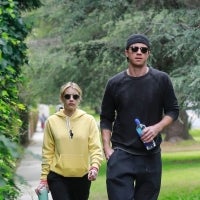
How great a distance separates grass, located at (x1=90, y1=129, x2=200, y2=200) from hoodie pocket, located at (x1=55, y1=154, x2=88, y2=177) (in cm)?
601

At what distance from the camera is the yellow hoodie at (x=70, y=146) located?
21.4 ft

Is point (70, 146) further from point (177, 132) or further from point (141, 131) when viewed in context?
point (177, 132)

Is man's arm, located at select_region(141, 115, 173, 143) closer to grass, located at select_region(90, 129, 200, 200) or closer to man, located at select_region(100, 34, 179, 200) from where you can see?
man, located at select_region(100, 34, 179, 200)

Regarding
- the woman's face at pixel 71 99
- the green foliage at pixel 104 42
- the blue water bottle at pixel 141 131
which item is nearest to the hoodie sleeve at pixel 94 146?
the woman's face at pixel 71 99

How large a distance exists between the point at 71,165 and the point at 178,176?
12.9 m

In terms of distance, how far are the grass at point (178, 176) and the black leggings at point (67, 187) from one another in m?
5.88

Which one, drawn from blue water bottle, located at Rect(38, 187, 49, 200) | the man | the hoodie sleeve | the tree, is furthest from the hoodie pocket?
the tree

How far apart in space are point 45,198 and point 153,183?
41.2 inches

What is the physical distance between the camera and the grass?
1394cm

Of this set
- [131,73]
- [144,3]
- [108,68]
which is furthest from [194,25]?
[108,68]

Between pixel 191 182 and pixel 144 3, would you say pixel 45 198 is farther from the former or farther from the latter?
pixel 191 182

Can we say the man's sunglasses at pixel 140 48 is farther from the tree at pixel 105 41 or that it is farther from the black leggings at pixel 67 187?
the tree at pixel 105 41

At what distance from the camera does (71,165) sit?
21.4ft

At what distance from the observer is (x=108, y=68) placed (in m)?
20.3
